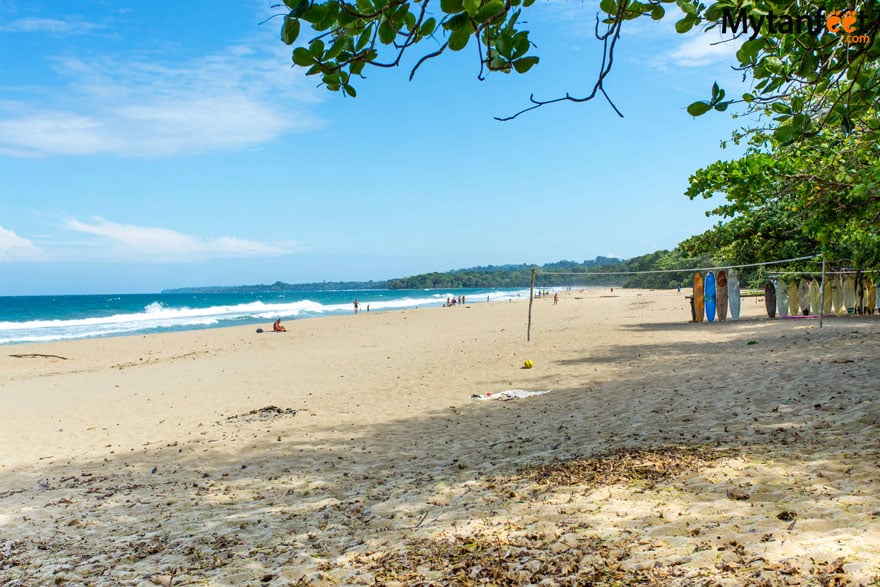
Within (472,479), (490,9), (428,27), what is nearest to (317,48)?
(428,27)

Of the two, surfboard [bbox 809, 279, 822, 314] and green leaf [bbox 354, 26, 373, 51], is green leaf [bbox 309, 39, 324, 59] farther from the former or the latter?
surfboard [bbox 809, 279, 822, 314]

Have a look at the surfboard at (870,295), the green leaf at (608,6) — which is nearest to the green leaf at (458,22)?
the green leaf at (608,6)

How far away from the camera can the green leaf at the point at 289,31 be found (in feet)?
7.88

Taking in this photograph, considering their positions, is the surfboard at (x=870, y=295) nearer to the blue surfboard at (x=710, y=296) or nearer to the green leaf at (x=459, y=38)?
the blue surfboard at (x=710, y=296)

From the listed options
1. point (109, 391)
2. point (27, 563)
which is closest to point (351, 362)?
point (109, 391)

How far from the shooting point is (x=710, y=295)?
20.2 meters

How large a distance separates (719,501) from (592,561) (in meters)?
1.19

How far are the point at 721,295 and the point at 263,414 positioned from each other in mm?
16381

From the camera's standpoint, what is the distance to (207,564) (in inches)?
141

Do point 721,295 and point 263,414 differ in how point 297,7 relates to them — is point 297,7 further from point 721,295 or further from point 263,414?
point 721,295

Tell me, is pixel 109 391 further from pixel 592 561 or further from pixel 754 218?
pixel 754 218

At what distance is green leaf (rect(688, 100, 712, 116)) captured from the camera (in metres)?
3.15

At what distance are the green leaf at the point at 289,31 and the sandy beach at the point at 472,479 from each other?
2.70 meters

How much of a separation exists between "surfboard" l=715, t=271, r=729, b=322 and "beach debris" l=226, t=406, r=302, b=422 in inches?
628
